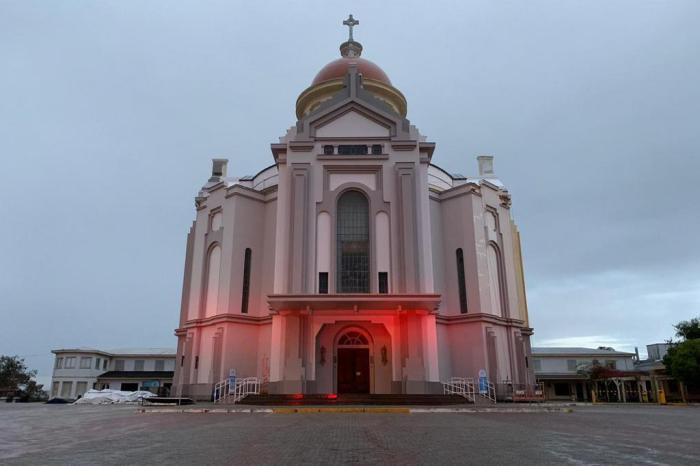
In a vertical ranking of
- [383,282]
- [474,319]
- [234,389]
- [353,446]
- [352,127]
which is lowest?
[353,446]

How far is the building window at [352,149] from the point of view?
31500mm

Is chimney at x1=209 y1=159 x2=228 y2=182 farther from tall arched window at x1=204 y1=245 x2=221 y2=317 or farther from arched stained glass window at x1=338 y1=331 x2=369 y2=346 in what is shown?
arched stained glass window at x1=338 y1=331 x2=369 y2=346

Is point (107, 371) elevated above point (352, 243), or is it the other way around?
point (352, 243)

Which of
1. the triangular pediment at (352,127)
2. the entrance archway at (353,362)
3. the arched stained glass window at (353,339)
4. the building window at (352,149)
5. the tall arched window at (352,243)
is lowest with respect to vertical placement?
the entrance archway at (353,362)

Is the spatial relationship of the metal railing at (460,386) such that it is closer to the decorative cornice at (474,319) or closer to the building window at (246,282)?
the decorative cornice at (474,319)

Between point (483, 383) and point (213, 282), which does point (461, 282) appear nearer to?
point (483, 383)

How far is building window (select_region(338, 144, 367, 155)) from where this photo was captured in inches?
1240

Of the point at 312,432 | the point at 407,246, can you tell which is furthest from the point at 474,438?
the point at 407,246

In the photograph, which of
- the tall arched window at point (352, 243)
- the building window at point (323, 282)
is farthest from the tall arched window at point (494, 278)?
the building window at point (323, 282)

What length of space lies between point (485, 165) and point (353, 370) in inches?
872

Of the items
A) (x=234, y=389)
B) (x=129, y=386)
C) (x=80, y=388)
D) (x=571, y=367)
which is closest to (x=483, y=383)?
(x=234, y=389)

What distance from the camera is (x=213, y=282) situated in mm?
32812

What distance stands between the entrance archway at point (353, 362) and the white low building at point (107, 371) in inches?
1383

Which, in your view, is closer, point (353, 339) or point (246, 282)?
point (353, 339)
